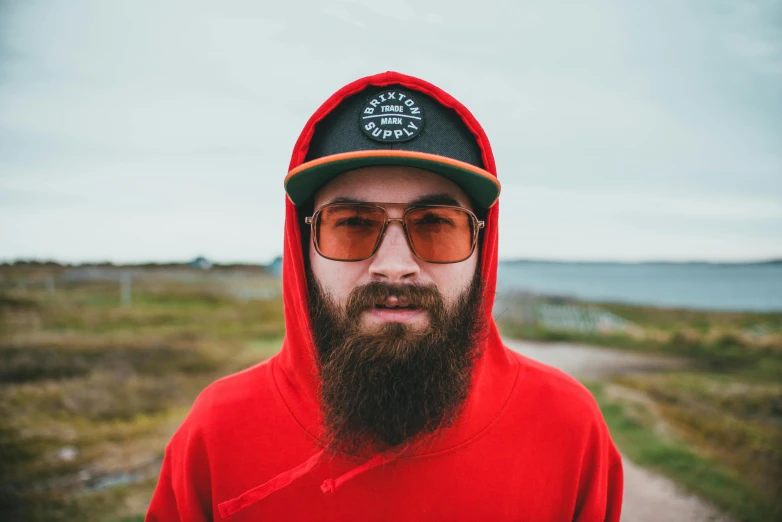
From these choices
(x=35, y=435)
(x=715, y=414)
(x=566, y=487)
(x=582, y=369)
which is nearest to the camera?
(x=566, y=487)

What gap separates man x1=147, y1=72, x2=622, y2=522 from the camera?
1.47 meters

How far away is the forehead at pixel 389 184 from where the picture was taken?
155 centimetres

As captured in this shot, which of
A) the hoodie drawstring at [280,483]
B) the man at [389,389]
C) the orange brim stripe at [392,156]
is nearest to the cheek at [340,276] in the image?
the man at [389,389]

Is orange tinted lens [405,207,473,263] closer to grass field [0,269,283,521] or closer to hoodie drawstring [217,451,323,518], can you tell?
hoodie drawstring [217,451,323,518]

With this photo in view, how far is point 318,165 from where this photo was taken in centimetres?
148

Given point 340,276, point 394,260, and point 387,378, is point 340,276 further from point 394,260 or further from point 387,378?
point 387,378

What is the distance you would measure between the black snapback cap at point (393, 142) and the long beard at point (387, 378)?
1.37ft

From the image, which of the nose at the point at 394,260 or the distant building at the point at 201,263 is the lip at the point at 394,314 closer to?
the nose at the point at 394,260

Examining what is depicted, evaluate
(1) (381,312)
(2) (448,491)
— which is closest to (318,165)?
(1) (381,312)

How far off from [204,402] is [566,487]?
137 centimetres

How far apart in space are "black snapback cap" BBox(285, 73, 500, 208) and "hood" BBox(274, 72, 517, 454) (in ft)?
0.09

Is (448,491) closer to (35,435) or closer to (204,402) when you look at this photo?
(204,402)

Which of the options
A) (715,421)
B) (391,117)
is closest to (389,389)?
(391,117)

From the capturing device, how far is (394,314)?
1.50 metres
